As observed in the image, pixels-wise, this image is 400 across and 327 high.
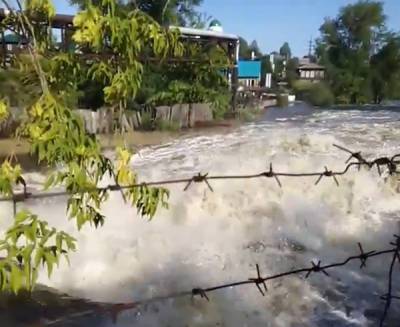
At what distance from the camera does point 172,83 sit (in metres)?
16.6

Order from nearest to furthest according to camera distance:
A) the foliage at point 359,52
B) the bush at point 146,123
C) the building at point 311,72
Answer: the bush at point 146,123
the foliage at point 359,52
the building at point 311,72

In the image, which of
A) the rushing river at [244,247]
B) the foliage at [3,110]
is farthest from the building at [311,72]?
the foliage at [3,110]

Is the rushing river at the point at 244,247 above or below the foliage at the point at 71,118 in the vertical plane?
below

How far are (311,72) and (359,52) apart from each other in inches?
214

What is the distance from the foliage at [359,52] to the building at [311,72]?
1.08 metres

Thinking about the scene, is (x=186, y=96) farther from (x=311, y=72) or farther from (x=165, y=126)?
(x=311, y=72)

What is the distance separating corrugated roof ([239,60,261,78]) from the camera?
76.7 feet

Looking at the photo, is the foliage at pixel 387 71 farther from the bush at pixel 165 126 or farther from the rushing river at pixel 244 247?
the rushing river at pixel 244 247

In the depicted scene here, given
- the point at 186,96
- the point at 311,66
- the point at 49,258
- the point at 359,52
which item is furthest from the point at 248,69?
the point at 49,258

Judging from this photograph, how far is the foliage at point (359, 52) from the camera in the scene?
30342mm

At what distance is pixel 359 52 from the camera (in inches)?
1230

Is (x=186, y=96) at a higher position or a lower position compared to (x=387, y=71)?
lower

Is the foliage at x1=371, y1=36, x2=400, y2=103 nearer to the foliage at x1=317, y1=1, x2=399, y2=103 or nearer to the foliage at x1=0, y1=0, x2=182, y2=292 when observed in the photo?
the foliage at x1=317, y1=1, x2=399, y2=103

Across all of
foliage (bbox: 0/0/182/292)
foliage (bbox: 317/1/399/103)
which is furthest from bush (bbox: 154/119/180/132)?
foliage (bbox: 317/1/399/103)
